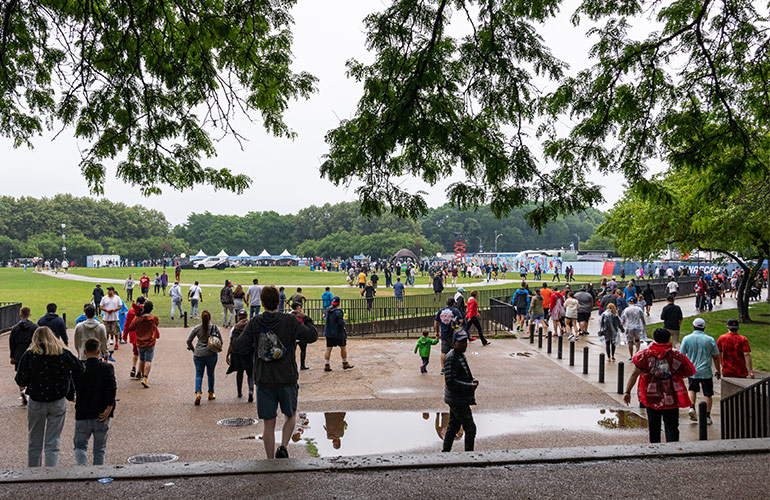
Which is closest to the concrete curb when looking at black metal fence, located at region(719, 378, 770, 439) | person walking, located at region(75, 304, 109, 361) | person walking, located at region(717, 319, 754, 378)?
black metal fence, located at region(719, 378, 770, 439)

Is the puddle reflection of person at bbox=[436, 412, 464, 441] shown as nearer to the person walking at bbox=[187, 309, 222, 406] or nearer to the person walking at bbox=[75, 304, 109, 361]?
the person walking at bbox=[187, 309, 222, 406]

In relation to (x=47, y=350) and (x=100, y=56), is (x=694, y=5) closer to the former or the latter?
(x=100, y=56)

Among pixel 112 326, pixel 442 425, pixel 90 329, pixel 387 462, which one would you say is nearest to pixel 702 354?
pixel 442 425

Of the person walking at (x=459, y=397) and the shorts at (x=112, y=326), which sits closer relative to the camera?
the person walking at (x=459, y=397)

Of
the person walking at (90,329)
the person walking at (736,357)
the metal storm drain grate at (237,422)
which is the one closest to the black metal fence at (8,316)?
the person walking at (90,329)

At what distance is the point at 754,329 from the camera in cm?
2039

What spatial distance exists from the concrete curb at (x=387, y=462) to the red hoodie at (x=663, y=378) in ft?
1.90

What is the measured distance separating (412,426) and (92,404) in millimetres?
4438

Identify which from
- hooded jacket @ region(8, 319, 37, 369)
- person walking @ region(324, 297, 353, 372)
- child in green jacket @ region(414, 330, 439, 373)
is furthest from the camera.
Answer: person walking @ region(324, 297, 353, 372)

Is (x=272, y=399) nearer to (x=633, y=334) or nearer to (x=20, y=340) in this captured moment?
(x=20, y=340)

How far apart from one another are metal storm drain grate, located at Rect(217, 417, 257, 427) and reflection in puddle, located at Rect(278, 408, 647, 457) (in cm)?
71

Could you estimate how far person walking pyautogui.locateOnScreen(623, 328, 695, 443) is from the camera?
6352 mm

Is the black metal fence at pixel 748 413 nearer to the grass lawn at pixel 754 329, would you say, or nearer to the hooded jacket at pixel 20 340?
the grass lawn at pixel 754 329

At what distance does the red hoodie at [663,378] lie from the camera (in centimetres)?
634
